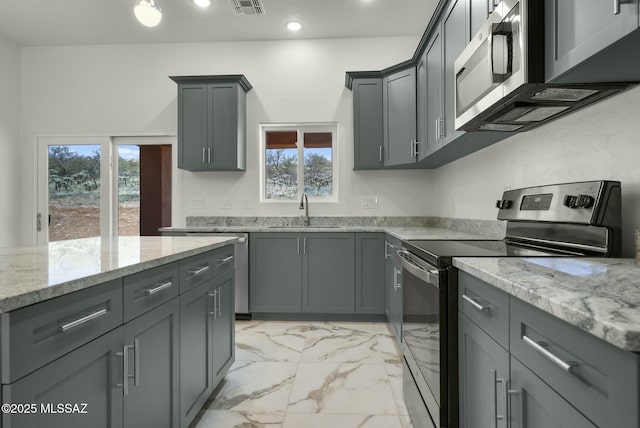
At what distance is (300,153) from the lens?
4.03 m

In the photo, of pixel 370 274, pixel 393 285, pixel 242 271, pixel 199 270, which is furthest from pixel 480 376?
pixel 242 271

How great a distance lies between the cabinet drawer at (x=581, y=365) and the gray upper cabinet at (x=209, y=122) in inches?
128

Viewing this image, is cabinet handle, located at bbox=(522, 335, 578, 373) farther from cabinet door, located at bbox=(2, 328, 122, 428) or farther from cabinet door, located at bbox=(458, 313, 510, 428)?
cabinet door, located at bbox=(2, 328, 122, 428)

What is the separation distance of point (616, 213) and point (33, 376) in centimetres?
179

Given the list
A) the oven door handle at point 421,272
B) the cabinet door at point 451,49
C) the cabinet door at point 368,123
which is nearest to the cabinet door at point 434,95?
the cabinet door at point 451,49

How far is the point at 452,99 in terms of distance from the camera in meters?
2.16

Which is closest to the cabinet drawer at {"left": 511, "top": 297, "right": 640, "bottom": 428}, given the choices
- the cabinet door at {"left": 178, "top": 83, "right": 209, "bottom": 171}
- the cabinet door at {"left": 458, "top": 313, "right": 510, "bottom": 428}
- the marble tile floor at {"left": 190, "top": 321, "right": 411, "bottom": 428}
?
the cabinet door at {"left": 458, "top": 313, "right": 510, "bottom": 428}

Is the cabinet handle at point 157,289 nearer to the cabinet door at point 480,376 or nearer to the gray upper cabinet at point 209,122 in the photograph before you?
the cabinet door at point 480,376

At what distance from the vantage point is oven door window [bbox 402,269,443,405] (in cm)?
132

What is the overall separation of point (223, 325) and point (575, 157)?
199 cm

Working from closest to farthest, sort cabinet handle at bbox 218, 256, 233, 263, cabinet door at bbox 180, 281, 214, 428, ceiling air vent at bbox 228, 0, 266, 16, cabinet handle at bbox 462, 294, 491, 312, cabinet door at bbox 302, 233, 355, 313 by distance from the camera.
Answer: cabinet handle at bbox 462, 294, 491, 312, cabinet door at bbox 180, 281, 214, 428, cabinet handle at bbox 218, 256, 233, 263, ceiling air vent at bbox 228, 0, 266, 16, cabinet door at bbox 302, 233, 355, 313

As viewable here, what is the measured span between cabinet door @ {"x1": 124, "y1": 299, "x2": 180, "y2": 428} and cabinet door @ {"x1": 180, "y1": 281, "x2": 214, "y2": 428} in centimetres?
7

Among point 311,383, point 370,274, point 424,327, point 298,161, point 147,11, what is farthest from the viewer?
point 298,161

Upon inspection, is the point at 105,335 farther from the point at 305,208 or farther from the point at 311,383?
the point at 305,208
